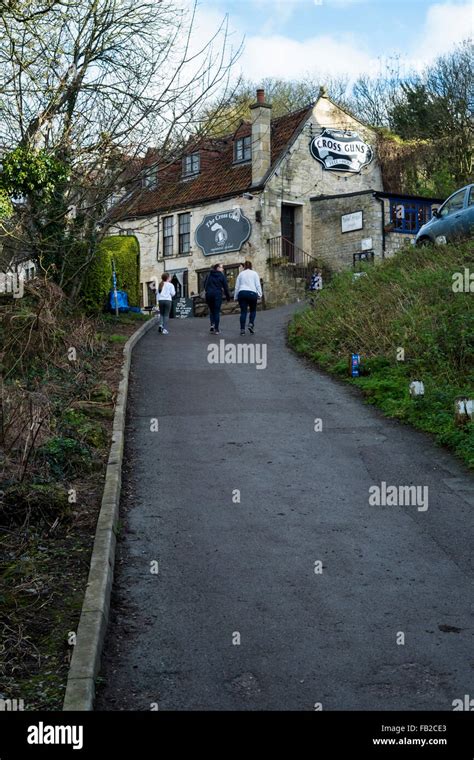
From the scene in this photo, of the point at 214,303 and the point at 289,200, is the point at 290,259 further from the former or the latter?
the point at 214,303

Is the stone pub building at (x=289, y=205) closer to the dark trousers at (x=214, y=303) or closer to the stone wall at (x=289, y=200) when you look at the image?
the stone wall at (x=289, y=200)

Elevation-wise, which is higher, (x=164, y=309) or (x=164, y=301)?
(x=164, y=301)

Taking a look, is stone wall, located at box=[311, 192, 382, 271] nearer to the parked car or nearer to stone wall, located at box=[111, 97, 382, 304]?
stone wall, located at box=[111, 97, 382, 304]

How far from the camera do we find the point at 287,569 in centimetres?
674

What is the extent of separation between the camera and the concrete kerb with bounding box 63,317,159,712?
179 inches

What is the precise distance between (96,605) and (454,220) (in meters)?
15.2

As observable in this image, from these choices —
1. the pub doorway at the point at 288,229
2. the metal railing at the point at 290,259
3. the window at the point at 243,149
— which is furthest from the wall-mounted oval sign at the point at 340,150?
the metal railing at the point at 290,259

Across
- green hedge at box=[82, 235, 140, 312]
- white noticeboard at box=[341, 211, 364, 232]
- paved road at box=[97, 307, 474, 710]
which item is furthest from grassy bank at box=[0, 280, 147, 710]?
white noticeboard at box=[341, 211, 364, 232]

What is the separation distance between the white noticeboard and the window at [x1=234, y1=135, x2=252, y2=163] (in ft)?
19.1

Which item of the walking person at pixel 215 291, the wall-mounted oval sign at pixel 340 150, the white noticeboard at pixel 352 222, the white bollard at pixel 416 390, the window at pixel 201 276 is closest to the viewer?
the white bollard at pixel 416 390

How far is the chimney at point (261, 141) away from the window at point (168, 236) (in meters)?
5.90

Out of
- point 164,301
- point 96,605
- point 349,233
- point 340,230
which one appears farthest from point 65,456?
point 340,230

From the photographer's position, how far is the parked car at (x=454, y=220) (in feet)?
59.4
